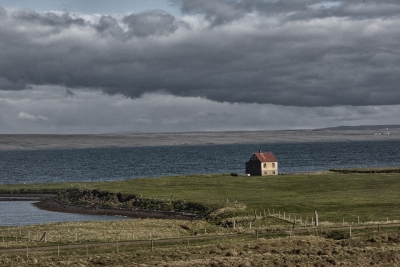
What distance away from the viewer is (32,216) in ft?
357

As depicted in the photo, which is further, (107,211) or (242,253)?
(107,211)

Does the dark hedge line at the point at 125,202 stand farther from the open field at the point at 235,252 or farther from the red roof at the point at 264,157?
the red roof at the point at 264,157

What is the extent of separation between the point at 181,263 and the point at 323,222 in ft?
96.3

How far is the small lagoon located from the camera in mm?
101625

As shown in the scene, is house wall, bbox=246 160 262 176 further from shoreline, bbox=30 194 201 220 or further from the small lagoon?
the small lagoon

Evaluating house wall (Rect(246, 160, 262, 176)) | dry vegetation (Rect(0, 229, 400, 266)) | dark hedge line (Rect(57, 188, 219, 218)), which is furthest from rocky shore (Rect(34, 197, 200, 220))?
house wall (Rect(246, 160, 262, 176))

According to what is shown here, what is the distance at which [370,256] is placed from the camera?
54.6 meters

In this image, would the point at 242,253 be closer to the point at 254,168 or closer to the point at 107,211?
the point at 107,211

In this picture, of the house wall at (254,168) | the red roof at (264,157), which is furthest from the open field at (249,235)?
the red roof at (264,157)

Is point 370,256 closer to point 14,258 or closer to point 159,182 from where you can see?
point 14,258

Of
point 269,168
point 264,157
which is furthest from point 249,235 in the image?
point 264,157

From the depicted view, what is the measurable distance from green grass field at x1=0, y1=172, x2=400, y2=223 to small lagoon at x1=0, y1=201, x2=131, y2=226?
520 inches

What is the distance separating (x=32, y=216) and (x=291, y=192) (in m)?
46.8

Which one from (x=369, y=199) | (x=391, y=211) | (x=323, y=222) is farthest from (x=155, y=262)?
(x=369, y=199)
